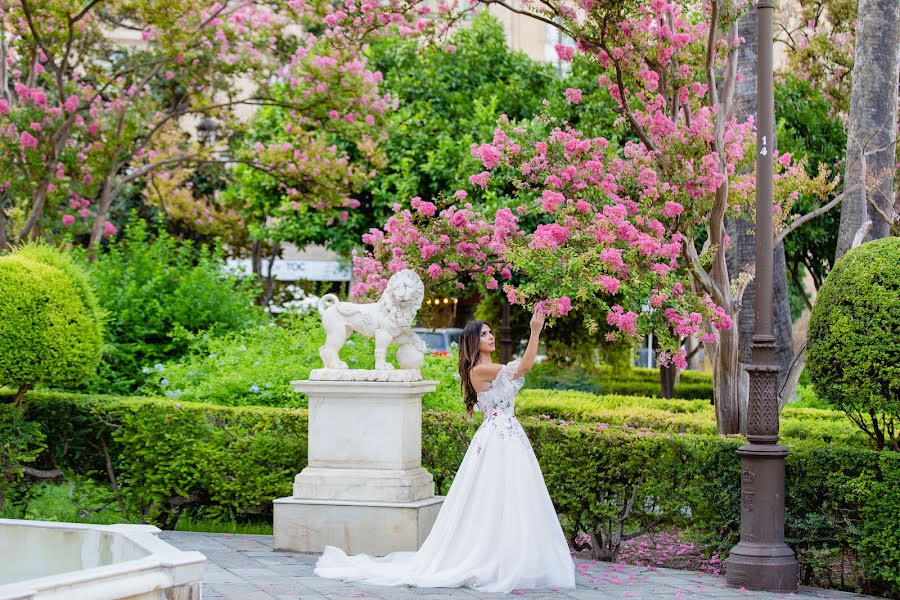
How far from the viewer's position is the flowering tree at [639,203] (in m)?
9.09

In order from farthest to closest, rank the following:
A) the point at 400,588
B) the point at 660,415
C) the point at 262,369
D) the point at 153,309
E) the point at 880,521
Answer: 1. the point at 153,309
2. the point at 262,369
3. the point at 660,415
4. the point at 400,588
5. the point at 880,521

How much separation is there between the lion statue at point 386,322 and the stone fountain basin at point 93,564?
144 inches

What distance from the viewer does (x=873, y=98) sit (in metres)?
12.5

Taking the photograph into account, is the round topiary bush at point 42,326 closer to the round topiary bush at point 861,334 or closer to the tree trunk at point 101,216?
the tree trunk at point 101,216

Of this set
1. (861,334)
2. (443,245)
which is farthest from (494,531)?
(443,245)

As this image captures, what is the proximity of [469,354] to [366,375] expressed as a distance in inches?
47.3

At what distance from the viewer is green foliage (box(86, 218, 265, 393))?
13922 millimetres

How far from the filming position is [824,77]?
19.0 metres

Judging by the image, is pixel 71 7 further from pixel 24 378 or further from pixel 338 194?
pixel 24 378

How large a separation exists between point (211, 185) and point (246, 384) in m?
19.7

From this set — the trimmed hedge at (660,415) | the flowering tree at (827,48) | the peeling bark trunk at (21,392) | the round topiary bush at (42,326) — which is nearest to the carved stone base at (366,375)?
the trimmed hedge at (660,415)

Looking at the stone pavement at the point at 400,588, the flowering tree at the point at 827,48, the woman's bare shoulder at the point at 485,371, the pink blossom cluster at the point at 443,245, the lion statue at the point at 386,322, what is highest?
the flowering tree at the point at 827,48

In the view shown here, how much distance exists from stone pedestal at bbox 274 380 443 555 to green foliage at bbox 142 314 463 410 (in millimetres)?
2403

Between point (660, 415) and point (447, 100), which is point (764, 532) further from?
point (447, 100)
